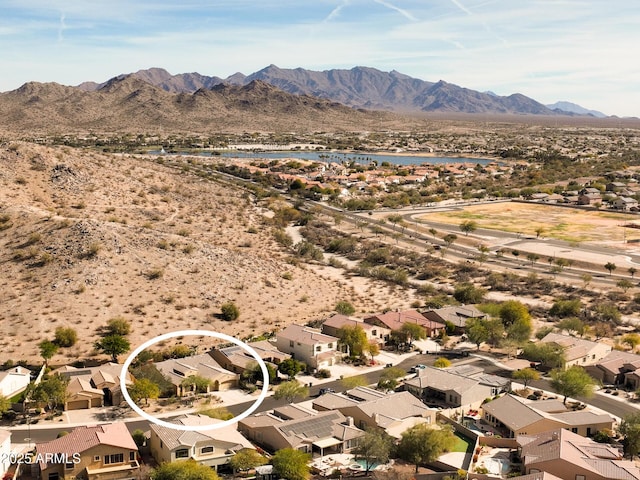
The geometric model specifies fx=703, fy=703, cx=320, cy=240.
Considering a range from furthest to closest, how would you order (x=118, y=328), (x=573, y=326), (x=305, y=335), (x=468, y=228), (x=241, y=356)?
(x=468, y=228) < (x=573, y=326) < (x=118, y=328) < (x=305, y=335) < (x=241, y=356)

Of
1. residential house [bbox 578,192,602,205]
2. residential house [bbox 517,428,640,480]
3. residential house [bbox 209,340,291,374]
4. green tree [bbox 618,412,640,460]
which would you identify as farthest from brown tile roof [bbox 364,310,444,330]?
residential house [bbox 578,192,602,205]

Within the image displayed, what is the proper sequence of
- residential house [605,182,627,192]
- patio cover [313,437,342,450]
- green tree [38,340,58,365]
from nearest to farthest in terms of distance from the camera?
patio cover [313,437,342,450] → green tree [38,340,58,365] → residential house [605,182,627,192]

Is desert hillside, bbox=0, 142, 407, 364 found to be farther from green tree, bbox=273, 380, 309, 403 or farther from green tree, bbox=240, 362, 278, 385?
green tree, bbox=273, 380, 309, 403

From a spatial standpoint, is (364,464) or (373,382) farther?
(373,382)

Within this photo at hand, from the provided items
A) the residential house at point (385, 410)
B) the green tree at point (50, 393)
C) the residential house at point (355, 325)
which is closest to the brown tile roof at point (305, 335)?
the residential house at point (355, 325)

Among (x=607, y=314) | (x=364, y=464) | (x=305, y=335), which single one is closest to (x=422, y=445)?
(x=364, y=464)

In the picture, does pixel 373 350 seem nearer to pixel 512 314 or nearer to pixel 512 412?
pixel 512 412
